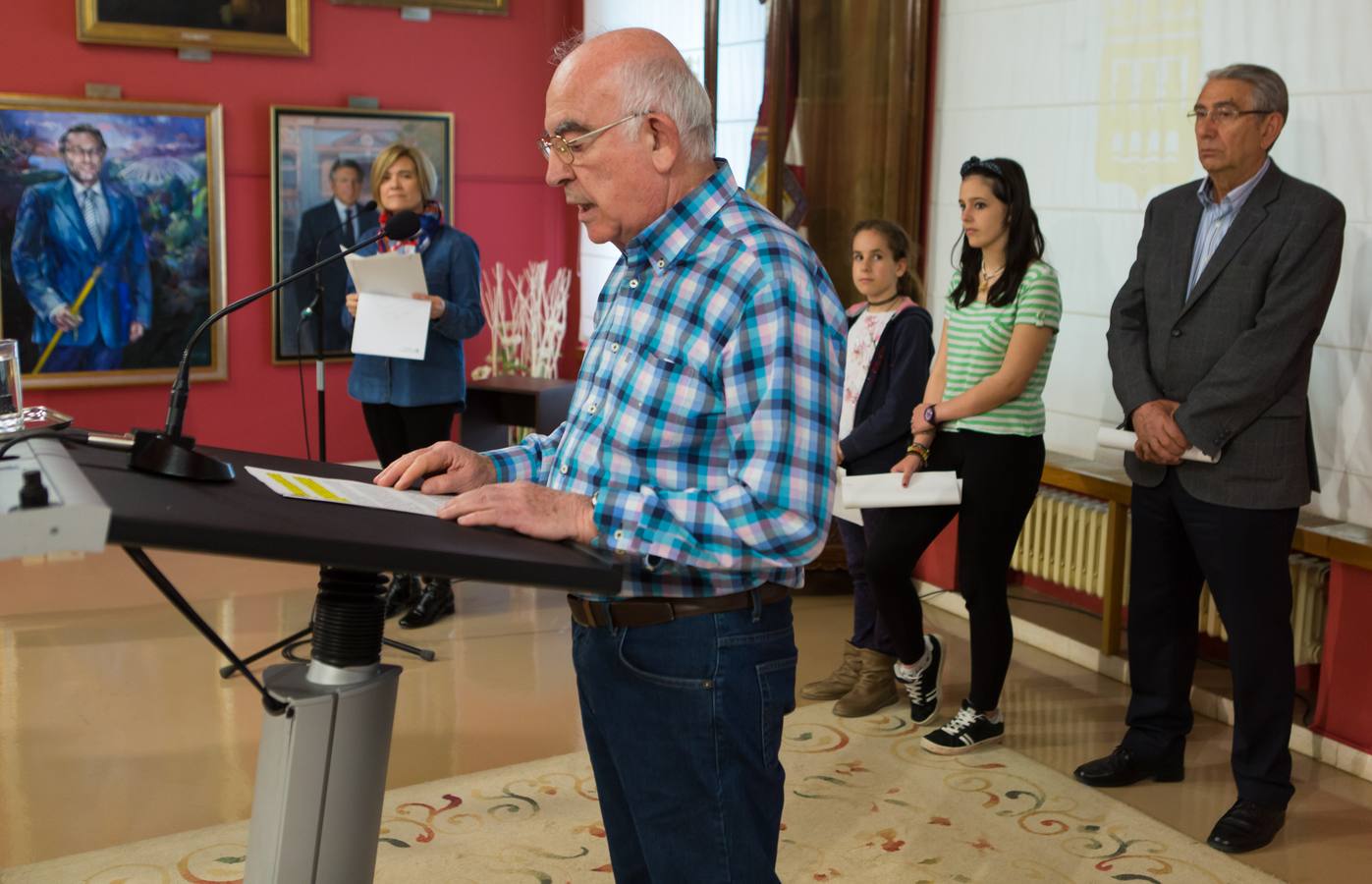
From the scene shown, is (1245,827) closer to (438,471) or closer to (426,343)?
(438,471)

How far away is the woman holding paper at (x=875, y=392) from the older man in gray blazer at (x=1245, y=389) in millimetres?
648

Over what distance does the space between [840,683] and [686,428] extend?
2678mm

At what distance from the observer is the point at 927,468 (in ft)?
12.6

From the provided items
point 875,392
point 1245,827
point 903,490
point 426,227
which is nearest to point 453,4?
point 426,227

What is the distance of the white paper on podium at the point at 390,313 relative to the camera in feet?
14.7

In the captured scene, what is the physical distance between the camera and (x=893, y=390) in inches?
153

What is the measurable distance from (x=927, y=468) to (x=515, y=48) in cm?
440

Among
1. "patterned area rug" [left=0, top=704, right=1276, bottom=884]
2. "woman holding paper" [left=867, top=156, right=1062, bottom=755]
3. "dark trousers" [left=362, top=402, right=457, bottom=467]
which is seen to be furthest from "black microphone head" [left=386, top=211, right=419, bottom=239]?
"dark trousers" [left=362, top=402, right=457, bottom=467]

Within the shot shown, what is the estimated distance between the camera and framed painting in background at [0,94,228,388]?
6.03 metres

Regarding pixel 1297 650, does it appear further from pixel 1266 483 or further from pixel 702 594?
pixel 702 594

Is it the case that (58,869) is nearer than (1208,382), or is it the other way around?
(58,869)

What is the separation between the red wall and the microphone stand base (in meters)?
5.16

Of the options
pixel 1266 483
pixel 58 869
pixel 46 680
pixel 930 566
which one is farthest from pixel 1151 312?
pixel 46 680

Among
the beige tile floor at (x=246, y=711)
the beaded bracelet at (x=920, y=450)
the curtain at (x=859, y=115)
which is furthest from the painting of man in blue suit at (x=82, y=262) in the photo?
the beaded bracelet at (x=920, y=450)
